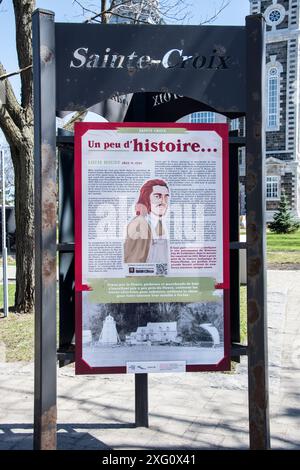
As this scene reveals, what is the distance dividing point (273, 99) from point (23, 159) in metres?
47.5

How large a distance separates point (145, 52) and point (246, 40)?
0.64m

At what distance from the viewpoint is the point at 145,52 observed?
3.42 m

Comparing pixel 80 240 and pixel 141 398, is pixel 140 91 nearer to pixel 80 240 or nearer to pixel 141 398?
pixel 80 240

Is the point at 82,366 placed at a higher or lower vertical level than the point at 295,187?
lower

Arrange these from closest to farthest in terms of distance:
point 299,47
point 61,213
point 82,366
Result: point 82,366
point 61,213
point 299,47

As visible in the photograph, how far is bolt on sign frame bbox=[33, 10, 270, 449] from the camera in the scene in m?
3.38

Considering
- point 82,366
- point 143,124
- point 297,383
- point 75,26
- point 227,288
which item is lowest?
point 297,383

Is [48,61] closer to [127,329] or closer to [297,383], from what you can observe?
[127,329]

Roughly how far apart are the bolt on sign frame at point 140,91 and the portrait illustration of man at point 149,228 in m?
0.51

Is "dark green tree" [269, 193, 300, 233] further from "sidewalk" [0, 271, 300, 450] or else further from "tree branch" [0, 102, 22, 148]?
"sidewalk" [0, 271, 300, 450]

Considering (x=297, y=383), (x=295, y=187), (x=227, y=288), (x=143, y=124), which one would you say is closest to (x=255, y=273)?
(x=227, y=288)

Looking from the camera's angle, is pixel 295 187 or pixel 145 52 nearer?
pixel 145 52

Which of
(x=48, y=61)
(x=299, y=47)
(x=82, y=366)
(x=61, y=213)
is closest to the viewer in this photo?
(x=48, y=61)

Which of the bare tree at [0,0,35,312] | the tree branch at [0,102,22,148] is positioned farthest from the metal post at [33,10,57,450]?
the bare tree at [0,0,35,312]
